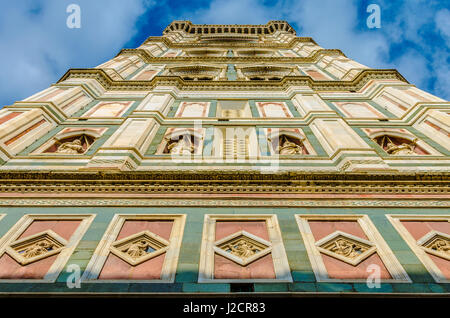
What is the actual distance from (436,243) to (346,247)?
122cm

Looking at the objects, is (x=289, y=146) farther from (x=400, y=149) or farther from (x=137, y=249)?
(x=137, y=249)

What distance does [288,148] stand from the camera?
873 cm

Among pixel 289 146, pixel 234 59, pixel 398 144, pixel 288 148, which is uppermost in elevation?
pixel 234 59

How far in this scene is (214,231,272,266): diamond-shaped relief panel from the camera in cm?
435

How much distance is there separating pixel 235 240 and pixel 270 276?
0.89 meters

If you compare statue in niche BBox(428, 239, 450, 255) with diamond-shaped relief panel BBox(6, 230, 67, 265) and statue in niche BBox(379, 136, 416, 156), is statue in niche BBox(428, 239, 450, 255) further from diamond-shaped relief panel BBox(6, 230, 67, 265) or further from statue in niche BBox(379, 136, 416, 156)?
A: diamond-shaped relief panel BBox(6, 230, 67, 265)

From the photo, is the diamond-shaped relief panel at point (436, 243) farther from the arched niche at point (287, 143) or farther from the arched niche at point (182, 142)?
the arched niche at point (182, 142)

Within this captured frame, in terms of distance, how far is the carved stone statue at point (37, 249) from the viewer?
4.38 meters

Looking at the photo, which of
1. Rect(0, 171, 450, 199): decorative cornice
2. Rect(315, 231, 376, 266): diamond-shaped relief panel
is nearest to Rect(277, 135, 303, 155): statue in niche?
Rect(0, 171, 450, 199): decorative cornice

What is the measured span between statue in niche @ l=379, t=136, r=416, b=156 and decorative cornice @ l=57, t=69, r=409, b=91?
5.23 metres

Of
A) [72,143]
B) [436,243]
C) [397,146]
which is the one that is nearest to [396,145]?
[397,146]

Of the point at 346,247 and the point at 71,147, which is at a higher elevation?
the point at 71,147
